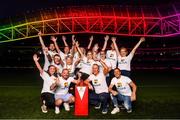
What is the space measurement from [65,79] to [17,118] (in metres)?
1.70

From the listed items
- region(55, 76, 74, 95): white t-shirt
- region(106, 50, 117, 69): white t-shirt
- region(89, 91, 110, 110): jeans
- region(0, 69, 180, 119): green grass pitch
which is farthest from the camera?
region(106, 50, 117, 69): white t-shirt

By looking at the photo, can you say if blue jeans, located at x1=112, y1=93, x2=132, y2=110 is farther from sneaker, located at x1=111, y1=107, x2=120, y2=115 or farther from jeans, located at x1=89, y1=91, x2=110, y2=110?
jeans, located at x1=89, y1=91, x2=110, y2=110

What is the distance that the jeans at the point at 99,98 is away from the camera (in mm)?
9438

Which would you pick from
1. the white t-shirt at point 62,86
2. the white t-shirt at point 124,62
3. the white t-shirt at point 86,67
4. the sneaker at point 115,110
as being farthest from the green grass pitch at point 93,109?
the white t-shirt at point 86,67

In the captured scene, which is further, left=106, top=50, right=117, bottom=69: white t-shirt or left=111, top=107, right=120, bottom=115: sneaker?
left=106, top=50, right=117, bottom=69: white t-shirt

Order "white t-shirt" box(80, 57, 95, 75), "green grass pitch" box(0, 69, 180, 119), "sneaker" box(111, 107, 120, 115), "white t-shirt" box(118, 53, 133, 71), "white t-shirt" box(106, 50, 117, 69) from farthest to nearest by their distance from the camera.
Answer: "white t-shirt" box(80, 57, 95, 75) < "white t-shirt" box(106, 50, 117, 69) < "white t-shirt" box(118, 53, 133, 71) < "sneaker" box(111, 107, 120, 115) < "green grass pitch" box(0, 69, 180, 119)

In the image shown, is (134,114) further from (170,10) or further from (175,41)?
(175,41)

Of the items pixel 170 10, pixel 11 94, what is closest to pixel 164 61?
pixel 170 10

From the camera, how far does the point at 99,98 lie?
31.7ft

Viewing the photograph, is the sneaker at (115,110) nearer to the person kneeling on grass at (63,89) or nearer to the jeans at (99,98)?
the jeans at (99,98)

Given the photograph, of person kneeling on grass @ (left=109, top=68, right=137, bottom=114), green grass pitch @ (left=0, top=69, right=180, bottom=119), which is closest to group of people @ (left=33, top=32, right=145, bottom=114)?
person kneeling on grass @ (left=109, top=68, right=137, bottom=114)

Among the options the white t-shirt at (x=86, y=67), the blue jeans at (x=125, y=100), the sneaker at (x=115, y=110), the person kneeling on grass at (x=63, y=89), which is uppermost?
the white t-shirt at (x=86, y=67)

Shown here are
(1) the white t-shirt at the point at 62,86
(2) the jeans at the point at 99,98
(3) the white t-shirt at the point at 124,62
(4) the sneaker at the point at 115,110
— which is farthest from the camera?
(3) the white t-shirt at the point at 124,62

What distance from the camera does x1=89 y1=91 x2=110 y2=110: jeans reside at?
31.0 ft
